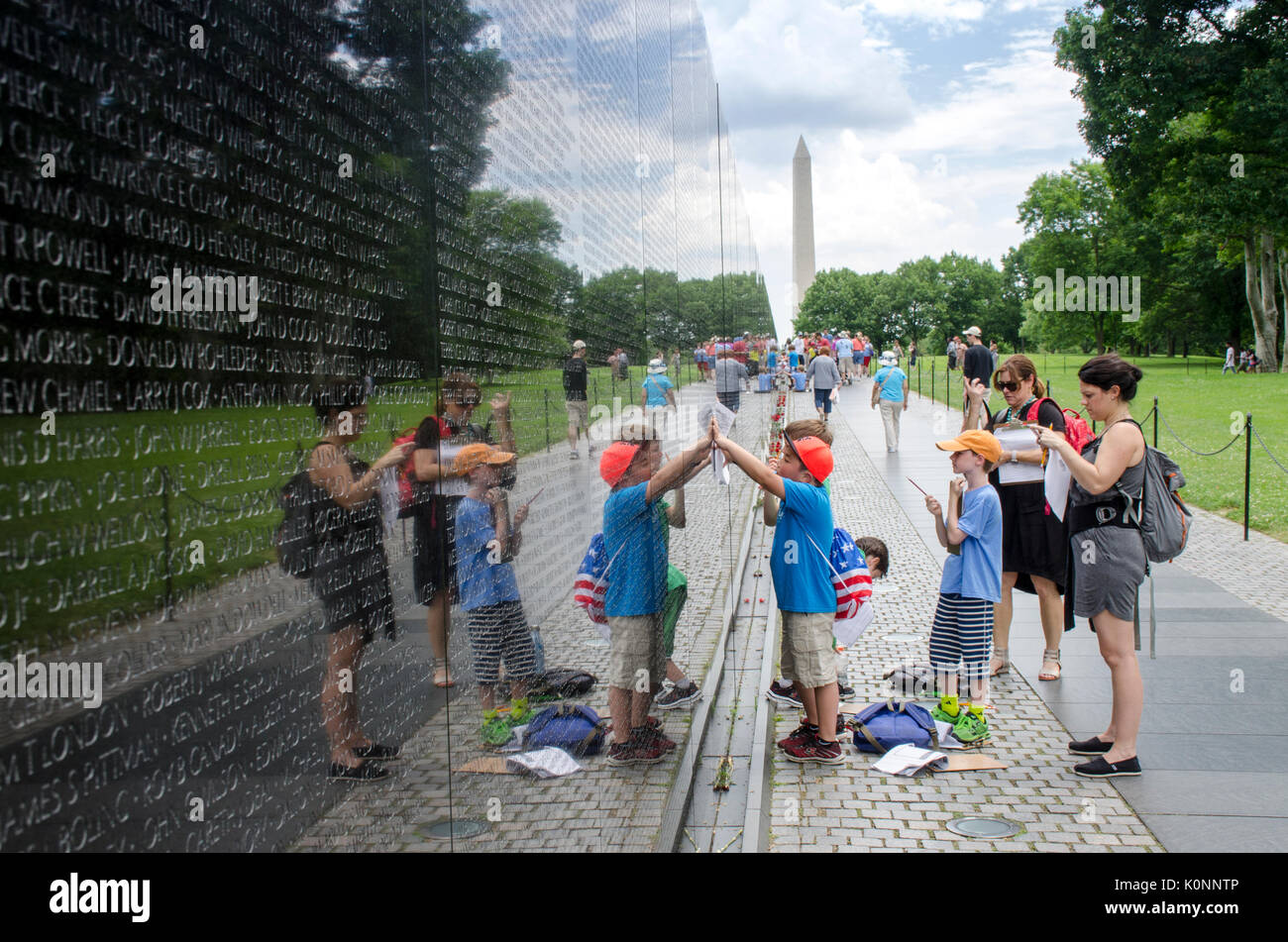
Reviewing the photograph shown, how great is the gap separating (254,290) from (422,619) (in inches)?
35.9

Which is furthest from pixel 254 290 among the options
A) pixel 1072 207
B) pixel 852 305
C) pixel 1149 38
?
pixel 852 305

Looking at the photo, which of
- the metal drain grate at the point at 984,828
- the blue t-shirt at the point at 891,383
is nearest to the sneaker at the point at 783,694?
the metal drain grate at the point at 984,828

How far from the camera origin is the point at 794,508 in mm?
5461

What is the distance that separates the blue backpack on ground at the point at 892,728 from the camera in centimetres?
579

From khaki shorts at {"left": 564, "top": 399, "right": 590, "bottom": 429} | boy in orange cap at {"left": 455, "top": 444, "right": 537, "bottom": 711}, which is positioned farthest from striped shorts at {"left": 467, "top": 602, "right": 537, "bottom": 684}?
khaki shorts at {"left": 564, "top": 399, "right": 590, "bottom": 429}

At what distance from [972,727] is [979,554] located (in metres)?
0.95

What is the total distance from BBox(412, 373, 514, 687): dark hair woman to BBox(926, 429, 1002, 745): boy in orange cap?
13.3 ft

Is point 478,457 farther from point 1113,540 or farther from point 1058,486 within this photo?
point 1058,486

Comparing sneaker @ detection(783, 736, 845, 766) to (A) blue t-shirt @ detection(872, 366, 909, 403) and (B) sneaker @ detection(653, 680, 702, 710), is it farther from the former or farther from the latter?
(A) blue t-shirt @ detection(872, 366, 909, 403)

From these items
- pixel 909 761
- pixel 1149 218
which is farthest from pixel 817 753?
pixel 1149 218

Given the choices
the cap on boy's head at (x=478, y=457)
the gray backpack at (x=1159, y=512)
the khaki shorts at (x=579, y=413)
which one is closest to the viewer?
the cap on boy's head at (x=478, y=457)

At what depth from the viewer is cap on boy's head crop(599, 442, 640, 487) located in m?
4.18

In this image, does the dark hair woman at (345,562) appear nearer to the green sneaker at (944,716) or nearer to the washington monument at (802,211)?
the green sneaker at (944,716)

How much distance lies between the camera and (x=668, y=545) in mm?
5418
